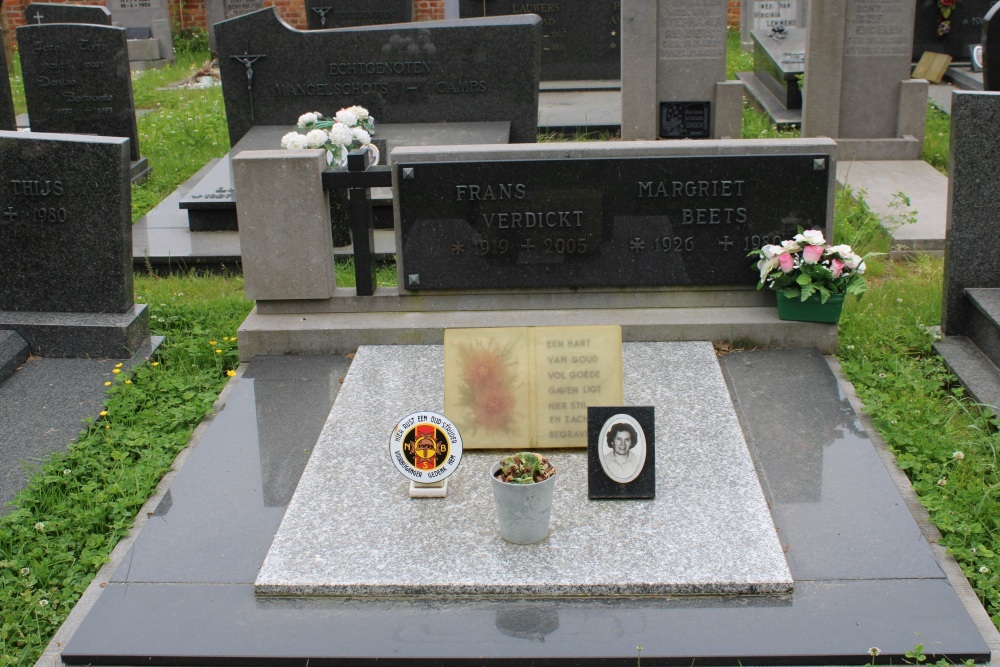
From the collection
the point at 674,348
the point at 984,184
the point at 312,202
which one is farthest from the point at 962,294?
the point at 312,202

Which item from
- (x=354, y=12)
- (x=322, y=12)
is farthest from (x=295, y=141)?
(x=322, y=12)

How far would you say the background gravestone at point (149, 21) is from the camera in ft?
54.5

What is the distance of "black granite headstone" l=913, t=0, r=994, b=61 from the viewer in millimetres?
13492

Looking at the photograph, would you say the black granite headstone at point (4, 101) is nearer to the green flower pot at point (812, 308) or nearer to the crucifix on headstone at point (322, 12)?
the crucifix on headstone at point (322, 12)

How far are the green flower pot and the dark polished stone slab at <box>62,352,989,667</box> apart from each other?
1.56 m

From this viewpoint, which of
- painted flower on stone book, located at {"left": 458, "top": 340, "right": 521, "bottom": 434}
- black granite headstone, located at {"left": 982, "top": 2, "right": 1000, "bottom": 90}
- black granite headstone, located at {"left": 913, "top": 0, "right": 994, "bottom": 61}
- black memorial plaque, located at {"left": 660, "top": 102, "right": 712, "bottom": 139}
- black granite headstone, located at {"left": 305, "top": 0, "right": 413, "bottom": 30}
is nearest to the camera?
painted flower on stone book, located at {"left": 458, "top": 340, "right": 521, "bottom": 434}

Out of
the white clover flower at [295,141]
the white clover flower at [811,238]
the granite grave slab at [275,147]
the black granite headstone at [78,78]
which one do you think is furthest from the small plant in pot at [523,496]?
the black granite headstone at [78,78]

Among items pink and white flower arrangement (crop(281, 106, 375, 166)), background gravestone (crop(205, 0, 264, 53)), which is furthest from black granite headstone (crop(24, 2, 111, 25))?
pink and white flower arrangement (crop(281, 106, 375, 166))

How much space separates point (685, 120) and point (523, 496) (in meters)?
7.43

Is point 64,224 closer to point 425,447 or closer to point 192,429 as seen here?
point 192,429

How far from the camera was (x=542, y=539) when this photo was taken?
3.55 metres

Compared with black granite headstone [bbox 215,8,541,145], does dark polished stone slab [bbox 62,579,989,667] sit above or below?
below

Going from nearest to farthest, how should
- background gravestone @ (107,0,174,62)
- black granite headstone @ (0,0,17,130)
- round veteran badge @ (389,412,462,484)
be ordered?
1. round veteran badge @ (389,412,462,484)
2. black granite headstone @ (0,0,17,130)
3. background gravestone @ (107,0,174,62)

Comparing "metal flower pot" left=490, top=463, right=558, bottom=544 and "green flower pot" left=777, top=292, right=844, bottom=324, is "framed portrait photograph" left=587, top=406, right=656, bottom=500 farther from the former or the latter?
"green flower pot" left=777, top=292, right=844, bottom=324
